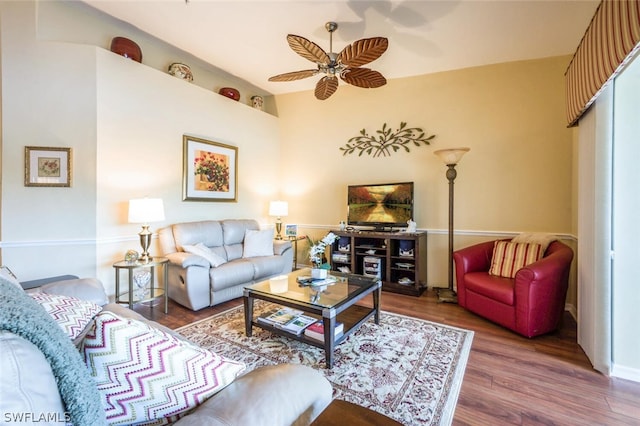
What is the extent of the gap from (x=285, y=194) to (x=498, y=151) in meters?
3.43

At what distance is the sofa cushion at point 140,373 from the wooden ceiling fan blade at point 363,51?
7.81ft

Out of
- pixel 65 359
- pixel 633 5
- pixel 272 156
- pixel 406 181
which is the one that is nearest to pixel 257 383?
pixel 65 359

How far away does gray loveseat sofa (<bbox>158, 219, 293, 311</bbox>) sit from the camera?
3.10 metres

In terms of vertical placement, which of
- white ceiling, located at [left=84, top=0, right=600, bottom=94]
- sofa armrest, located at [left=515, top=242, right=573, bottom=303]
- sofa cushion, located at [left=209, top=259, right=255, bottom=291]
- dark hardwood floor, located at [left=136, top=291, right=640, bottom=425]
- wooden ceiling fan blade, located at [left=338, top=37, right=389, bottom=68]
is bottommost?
dark hardwood floor, located at [left=136, top=291, right=640, bottom=425]

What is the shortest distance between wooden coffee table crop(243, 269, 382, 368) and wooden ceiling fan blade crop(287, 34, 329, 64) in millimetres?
2058

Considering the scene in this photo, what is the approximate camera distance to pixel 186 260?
3.03 meters

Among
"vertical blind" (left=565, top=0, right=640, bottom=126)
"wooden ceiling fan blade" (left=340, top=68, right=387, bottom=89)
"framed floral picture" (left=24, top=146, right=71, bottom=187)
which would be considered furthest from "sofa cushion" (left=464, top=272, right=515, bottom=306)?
"framed floral picture" (left=24, top=146, right=71, bottom=187)

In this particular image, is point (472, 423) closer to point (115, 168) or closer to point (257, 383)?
point (257, 383)

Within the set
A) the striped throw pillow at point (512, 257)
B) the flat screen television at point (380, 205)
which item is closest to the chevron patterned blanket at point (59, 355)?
the striped throw pillow at point (512, 257)

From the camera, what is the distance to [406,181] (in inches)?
168

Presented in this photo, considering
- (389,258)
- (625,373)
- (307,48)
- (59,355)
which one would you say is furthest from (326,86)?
(625,373)

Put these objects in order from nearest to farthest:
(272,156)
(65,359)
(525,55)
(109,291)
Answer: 1. (65,359)
2. (109,291)
3. (525,55)
4. (272,156)

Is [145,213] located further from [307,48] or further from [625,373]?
[625,373]

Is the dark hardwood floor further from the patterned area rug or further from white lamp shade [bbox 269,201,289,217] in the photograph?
white lamp shade [bbox 269,201,289,217]
